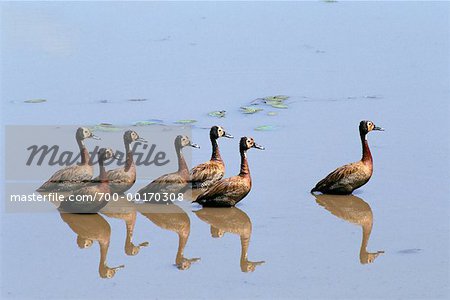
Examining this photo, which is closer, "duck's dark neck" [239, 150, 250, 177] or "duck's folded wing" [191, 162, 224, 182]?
"duck's dark neck" [239, 150, 250, 177]

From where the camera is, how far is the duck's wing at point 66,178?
55.0ft

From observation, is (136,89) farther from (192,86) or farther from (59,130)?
(59,130)

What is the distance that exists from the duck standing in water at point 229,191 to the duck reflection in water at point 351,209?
106cm

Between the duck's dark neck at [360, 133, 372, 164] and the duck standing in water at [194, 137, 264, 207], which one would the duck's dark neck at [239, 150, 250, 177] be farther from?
the duck's dark neck at [360, 133, 372, 164]

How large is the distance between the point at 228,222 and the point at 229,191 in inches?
19.9

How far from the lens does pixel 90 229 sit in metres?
15.4

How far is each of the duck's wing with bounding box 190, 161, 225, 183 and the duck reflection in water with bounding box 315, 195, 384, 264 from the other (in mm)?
1571

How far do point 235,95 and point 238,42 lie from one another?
3.69 meters

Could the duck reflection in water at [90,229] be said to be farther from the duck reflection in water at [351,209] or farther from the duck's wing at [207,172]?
the duck reflection in water at [351,209]

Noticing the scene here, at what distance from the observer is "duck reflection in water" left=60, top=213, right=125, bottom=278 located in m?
14.8

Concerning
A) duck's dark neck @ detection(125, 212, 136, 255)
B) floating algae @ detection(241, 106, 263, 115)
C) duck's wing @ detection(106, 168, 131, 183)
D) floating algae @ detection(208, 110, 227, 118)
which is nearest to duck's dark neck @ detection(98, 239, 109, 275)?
duck's dark neck @ detection(125, 212, 136, 255)

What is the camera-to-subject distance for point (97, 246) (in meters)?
14.8

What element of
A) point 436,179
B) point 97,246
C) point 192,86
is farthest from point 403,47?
point 97,246

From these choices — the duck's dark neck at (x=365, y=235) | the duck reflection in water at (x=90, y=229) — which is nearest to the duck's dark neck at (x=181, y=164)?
the duck reflection in water at (x=90, y=229)
